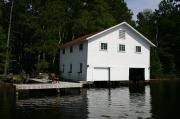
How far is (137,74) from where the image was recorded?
5334cm

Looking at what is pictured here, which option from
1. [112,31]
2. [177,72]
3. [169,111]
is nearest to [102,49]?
[112,31]

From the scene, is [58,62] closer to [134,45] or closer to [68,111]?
[134,45]

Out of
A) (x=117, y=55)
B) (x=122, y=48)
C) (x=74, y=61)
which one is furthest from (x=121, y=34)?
(x=74, y=61)

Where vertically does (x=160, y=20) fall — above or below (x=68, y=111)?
above

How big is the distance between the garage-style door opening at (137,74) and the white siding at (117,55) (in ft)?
2.52

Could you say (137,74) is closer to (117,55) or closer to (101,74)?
(117,55)

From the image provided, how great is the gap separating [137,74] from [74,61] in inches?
411

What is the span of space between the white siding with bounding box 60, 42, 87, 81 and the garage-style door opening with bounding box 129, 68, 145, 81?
362 inches

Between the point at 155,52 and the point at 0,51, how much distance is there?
36969mm

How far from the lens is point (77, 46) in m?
50.6

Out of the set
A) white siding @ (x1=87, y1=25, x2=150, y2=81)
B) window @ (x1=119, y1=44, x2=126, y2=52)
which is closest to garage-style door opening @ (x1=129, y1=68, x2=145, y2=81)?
white siding @ (x1=87, y1=25, x2=150, y2=81)

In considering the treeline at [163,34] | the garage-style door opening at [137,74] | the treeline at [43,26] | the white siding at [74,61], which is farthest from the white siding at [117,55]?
the treeline at [163,34]

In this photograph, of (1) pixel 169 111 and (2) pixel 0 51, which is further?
(2) pixel 0 51

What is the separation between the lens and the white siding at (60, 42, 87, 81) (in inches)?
1859
